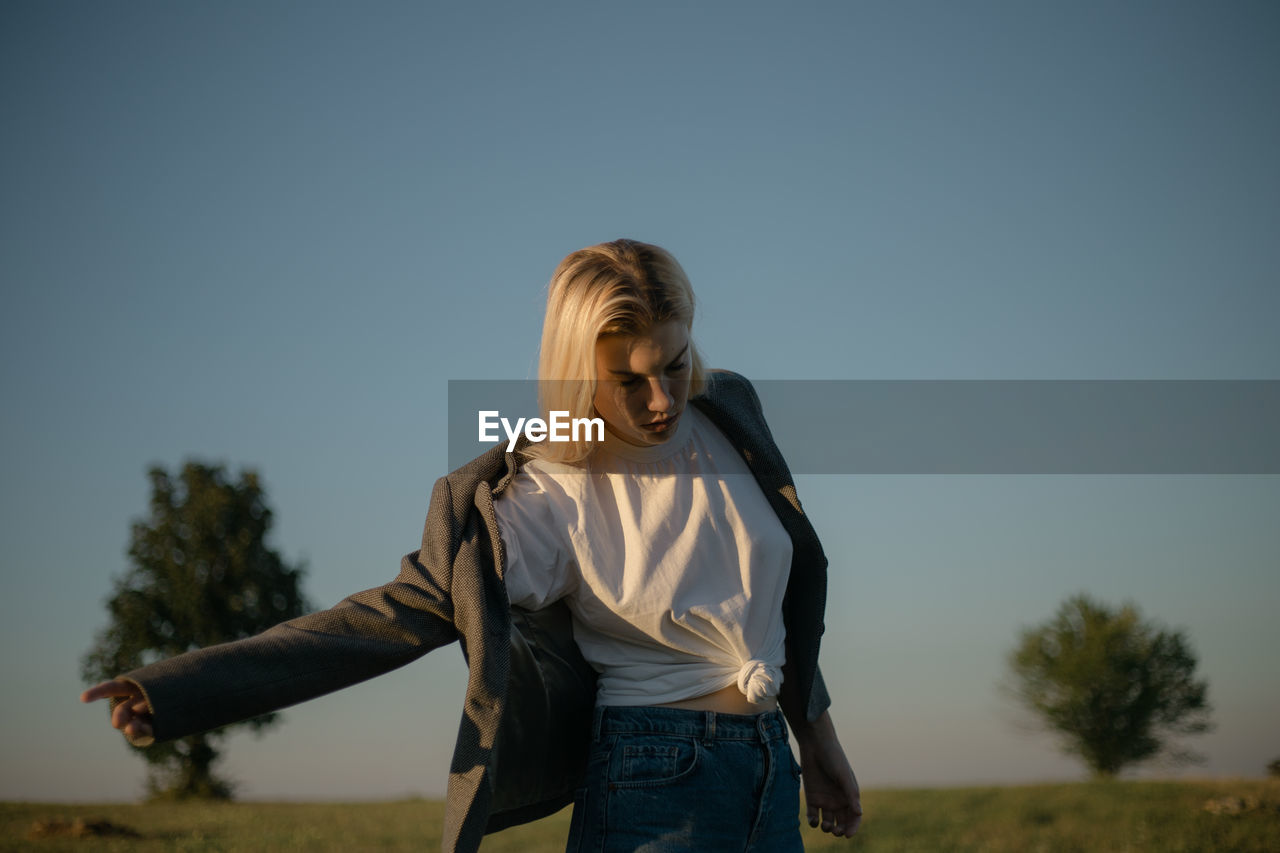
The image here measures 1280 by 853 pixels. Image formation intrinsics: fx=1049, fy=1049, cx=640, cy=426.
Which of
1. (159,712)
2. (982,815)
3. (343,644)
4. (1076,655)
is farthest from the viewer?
(1076,655)

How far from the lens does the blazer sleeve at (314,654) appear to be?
83.2 inches

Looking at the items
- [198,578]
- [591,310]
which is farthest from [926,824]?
[198,578]

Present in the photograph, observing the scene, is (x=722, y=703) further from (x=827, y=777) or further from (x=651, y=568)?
(x=827, y=777)

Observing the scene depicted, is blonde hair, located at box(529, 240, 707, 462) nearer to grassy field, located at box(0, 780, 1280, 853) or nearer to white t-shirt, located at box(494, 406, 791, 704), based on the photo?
white t-shirt, located at box(494, 406, 791, 704)

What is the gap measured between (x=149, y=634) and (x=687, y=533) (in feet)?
53.8

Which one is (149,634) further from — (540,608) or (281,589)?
(540,608)

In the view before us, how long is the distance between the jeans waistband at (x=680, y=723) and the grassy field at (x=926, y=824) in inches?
183

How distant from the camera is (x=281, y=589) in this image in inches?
717

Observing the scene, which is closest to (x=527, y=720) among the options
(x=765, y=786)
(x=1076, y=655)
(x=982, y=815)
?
(x=765, y=786)

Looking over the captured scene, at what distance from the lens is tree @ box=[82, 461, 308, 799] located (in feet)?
54.3

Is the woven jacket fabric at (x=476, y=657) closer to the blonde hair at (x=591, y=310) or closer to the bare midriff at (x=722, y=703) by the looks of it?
the blonde hair at (x=591, y=310)

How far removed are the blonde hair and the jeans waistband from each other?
632 mm

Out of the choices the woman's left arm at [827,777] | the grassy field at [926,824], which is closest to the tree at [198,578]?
the grassy field at [926,824]

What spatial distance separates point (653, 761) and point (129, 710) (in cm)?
109
